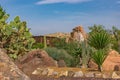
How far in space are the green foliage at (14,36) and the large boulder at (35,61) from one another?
1.86 ft

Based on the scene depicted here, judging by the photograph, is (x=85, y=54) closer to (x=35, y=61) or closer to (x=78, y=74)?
(x=35, y=61)

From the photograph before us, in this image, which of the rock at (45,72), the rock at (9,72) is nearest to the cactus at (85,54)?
the rock at (45,72)

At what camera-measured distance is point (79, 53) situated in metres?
26.0

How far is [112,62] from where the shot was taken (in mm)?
25016

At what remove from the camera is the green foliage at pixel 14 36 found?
77.9 ft

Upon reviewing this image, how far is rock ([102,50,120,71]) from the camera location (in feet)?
76.2

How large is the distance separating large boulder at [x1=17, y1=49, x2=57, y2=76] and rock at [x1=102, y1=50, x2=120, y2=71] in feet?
10.5

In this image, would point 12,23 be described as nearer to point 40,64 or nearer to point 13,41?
point 13,41

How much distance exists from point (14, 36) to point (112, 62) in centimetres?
643

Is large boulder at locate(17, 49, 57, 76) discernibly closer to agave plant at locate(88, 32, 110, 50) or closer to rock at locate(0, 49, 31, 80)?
agave plant at locate(88, 32, 110, 50)

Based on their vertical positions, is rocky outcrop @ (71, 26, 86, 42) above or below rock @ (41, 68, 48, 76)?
above

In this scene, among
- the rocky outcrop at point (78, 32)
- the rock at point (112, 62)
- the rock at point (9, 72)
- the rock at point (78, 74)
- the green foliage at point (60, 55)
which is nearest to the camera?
the rock at point (9, 72)

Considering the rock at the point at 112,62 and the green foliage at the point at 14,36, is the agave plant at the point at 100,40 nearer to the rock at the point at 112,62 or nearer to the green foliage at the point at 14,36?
the rock at the point at 112,62

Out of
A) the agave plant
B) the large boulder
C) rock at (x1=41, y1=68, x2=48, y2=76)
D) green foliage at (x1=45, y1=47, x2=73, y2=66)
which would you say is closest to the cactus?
the agave plant
